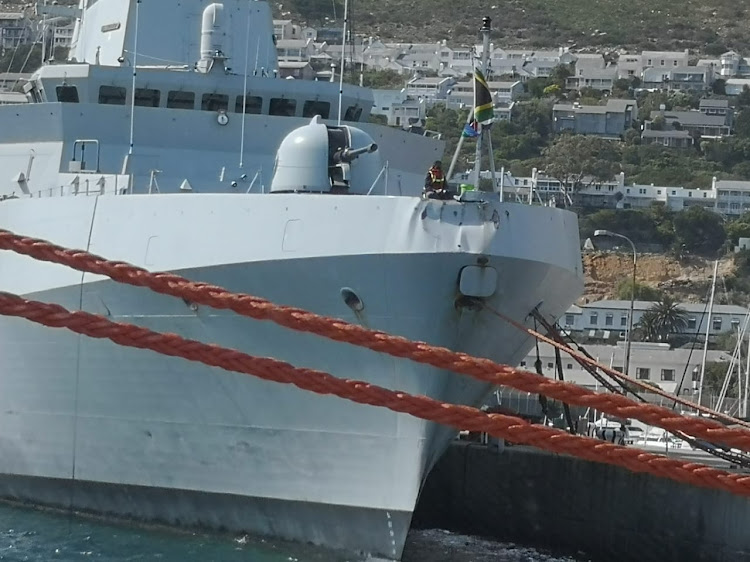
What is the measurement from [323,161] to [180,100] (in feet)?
13.3

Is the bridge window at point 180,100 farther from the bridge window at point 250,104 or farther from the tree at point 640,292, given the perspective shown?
the tree at point 640,292

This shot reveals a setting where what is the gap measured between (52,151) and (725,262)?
63.0m

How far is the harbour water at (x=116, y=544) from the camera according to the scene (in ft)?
57.4

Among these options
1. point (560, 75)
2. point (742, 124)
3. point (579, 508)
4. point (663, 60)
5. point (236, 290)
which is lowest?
point (742, 124)

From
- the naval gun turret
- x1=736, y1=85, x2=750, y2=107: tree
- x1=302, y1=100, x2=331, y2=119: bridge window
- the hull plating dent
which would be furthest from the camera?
x1=736, y1=85, x2=750, y2=107: tree

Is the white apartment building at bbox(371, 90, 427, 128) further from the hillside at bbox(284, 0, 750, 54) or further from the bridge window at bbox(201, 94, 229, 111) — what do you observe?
the bridge window at bbox(201, 94, 229, 111)

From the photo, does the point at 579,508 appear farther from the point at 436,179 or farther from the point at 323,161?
the point at 323,161

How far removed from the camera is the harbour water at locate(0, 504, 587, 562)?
57.4 feet

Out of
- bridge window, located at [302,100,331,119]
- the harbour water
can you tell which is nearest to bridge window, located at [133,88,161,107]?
bridge window, located at [302,100,331,119]

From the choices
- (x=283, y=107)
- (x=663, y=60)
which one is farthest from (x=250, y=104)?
(x=663, y=60)

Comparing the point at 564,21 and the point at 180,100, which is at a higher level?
the point at 180,100

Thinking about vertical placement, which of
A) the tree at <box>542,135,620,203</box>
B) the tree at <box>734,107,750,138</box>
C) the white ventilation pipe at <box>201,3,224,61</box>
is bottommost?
the tree at <box>542,135,620,203</box>

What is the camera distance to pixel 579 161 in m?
98.4

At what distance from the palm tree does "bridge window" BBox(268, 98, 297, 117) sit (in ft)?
152
